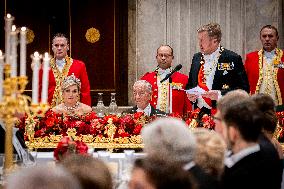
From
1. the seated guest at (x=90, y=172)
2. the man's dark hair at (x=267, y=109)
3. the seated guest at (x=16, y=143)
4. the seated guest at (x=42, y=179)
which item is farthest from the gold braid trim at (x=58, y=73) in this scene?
the seated guest at (x=42, y=179)

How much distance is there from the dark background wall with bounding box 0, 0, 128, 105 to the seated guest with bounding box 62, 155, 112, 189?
22.8 ft

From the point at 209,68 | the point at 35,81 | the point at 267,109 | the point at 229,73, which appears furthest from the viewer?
the point at 209,68

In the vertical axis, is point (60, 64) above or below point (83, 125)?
above

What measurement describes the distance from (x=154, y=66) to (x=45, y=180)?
7.16 meters

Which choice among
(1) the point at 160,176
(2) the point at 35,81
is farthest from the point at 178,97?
(1) the point at 160,176

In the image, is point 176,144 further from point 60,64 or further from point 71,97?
point 60,64

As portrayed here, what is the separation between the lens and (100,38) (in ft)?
31.0

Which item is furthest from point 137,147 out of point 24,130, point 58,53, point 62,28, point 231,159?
point 62,28

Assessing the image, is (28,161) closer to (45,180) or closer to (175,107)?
(45,180)

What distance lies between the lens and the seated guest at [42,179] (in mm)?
1997

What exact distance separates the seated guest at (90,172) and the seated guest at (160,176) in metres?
0.11

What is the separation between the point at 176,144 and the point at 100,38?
6.74 m

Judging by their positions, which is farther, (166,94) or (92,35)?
(92,35)

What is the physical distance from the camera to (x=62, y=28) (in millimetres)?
9492
